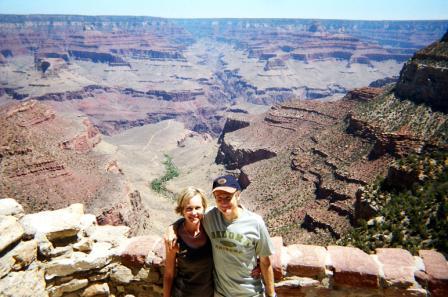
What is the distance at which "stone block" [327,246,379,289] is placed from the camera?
5883mm

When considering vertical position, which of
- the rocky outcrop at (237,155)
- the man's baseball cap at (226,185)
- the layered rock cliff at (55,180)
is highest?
the man's baseball cap at (226,185)

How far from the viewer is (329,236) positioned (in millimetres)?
25062

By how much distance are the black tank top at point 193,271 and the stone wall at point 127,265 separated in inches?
47.6

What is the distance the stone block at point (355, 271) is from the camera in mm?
5883

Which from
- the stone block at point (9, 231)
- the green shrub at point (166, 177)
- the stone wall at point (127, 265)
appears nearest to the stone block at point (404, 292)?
the stone wall at point (127, 265)

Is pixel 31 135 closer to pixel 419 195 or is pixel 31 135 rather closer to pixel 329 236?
pixel 329 236

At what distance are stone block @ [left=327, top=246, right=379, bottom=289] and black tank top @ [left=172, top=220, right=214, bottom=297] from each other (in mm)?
2104

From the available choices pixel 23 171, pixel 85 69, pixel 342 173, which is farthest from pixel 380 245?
pixel 85 69

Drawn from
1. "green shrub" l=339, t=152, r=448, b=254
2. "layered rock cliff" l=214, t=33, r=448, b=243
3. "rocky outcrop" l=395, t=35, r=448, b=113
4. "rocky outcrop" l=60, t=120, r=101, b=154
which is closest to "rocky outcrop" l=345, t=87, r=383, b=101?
"layered rock cliff" l=214, t=33, r=448, b=243

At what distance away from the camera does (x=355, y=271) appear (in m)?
5.91

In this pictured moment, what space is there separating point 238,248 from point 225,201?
2.16ft

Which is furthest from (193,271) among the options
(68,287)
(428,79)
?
(428,79)

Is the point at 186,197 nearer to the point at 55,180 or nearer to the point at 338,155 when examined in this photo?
the point at 338,155

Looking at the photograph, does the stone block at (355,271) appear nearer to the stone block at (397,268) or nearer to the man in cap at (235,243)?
the stone block at (397,268)
